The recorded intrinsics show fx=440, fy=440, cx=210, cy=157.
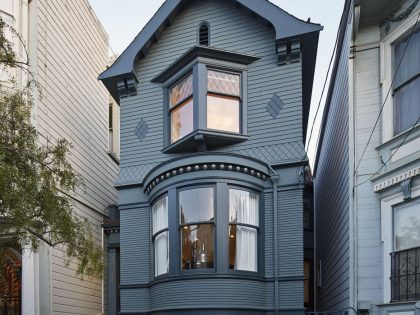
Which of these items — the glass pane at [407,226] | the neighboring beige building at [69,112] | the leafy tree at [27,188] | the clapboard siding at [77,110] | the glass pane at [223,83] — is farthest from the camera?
the clapboard siding at [77,110]

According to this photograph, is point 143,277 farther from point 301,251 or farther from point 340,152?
point 340,152

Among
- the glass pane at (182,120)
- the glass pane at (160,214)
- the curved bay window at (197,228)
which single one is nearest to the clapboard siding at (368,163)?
the curved bay window at (197,228)

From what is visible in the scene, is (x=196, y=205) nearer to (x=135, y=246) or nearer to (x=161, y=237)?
(x=161, y=237)

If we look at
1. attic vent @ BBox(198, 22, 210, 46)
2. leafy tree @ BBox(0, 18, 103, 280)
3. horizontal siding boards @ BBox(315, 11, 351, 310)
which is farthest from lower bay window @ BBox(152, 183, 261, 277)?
attic vent @ BBox(198, 22, 210, 46)

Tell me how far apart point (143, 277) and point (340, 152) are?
569cm

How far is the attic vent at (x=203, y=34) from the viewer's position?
11641 millimetres

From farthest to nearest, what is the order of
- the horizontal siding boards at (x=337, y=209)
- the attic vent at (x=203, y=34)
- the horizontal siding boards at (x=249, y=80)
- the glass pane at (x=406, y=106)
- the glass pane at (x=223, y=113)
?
the attic vent at (x=203, y=34) → the glass pane at (x=223, y=113) → the horizontal siding boards at (x=249, y=80) → the horizontal siding boards at (x=337, y=209) → the glass pane at (x=406, y=106)

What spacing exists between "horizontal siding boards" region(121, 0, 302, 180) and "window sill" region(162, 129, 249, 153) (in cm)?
22

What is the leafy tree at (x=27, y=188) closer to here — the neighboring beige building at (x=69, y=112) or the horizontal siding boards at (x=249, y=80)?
the neighboring beige building at (x=69, y=112)

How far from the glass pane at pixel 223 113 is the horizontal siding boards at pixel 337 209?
254cm

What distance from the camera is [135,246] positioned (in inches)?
443

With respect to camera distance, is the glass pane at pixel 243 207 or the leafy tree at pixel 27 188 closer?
the leafy tree at pixel 27 188

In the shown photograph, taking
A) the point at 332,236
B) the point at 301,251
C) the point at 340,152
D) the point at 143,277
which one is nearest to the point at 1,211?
the point at 143,277

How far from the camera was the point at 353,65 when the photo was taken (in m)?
8.60
